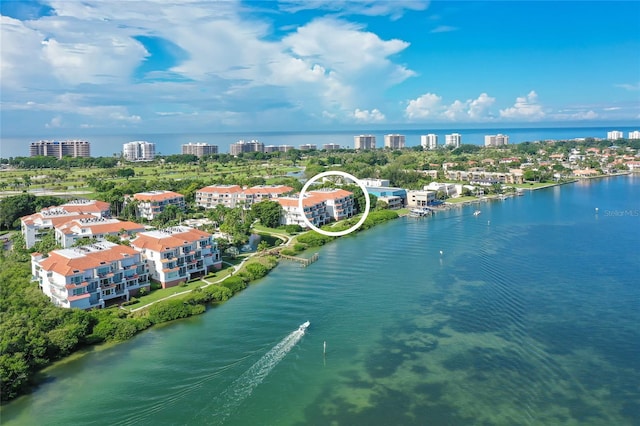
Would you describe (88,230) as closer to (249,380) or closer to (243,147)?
(249,380)

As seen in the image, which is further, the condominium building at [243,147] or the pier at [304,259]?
the condominium building at [243,147]

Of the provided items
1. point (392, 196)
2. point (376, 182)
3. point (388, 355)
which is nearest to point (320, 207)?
point (392, 196)

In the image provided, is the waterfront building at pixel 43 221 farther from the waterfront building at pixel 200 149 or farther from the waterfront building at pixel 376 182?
the waterfront building at pixel 200 149

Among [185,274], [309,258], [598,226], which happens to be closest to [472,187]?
[598,226]

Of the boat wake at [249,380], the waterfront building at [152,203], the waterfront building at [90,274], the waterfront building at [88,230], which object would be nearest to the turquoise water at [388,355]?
the boat wake at [249,380]

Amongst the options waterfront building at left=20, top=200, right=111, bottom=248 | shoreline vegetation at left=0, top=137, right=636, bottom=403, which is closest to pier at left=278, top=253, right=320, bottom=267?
shoreline vegetation at left=0, top=137, right=636, bottom=403

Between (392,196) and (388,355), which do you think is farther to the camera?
(392,196)
